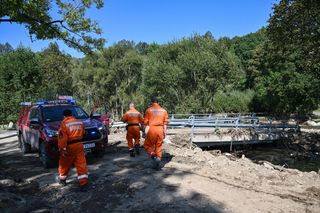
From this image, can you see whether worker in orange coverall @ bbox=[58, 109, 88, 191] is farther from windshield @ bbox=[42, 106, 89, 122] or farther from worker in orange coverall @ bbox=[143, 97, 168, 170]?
windshield @ bbox=[42, 106, 89, 122]

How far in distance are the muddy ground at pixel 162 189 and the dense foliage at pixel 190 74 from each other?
348 inches

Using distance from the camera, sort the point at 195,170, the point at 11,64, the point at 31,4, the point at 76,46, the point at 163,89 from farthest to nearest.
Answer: the point at 163,89
the point at 11,64
the point at 76,46
the point at 31,4
the point at 195,170

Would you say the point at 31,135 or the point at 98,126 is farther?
the point at 31,135

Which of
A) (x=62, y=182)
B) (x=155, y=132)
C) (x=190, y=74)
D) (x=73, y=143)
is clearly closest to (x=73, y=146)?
(x=73, y=143)

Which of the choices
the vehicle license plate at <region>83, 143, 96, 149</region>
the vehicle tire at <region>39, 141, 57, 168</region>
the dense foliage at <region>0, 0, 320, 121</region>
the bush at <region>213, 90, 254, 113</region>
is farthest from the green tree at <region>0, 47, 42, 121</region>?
the bush at <region>213, 90, 254, 113</region>

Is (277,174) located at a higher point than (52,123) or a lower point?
lower

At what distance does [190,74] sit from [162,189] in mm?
32558

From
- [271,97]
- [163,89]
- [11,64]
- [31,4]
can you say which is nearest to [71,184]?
[31,4]

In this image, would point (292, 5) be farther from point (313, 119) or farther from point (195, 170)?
point (313, 119)

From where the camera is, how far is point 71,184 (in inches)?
342

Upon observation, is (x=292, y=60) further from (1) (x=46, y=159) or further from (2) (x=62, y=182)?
(2) (x=62, y=182)

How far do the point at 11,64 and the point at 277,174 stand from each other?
28.5 metres

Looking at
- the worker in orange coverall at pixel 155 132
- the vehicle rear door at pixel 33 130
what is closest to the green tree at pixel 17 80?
the vehicle rear door at pixel 33 130

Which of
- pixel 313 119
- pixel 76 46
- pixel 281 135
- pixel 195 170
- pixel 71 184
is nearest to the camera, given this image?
pixel 71 184
